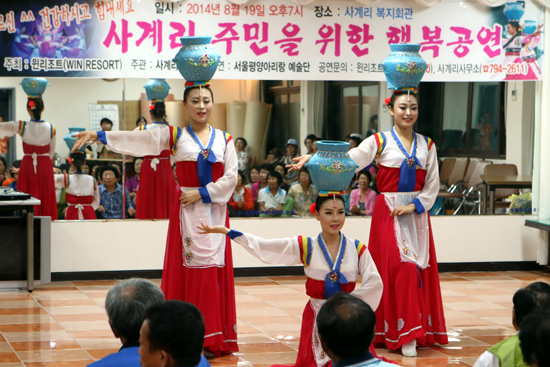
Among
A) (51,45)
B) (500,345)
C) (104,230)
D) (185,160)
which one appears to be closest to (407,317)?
(185,160)

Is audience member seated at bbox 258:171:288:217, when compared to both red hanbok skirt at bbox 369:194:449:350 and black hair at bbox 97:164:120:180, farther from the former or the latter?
red hanbok skirt at bbox 369:194:449:350

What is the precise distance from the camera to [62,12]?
20.3 ft

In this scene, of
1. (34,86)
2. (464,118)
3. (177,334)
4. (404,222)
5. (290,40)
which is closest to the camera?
(177,334)

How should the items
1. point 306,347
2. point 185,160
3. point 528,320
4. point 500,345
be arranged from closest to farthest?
point 528,320 → point 500,345 → point 306,347 → point 185,160

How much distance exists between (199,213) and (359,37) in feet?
9.95

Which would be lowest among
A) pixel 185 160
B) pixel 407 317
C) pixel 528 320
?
pixel 407 317

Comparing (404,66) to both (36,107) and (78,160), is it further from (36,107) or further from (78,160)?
(36,107)

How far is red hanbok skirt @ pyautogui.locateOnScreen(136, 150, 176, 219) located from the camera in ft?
21.2

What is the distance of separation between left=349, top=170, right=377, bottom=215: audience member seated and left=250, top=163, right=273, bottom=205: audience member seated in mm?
833

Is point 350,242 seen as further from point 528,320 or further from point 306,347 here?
point 528,320

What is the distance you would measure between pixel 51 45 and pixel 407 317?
148 inches

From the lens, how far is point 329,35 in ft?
21.6

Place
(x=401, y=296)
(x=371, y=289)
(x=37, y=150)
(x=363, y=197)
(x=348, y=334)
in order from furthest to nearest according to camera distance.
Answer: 1. (x=363, y=197)
2. (x=37, y=150)
3. (x=401, y=296)
4. (x=371, y=289)
5. (x=348, y=334)

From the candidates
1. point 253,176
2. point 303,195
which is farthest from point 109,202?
point 303,195
